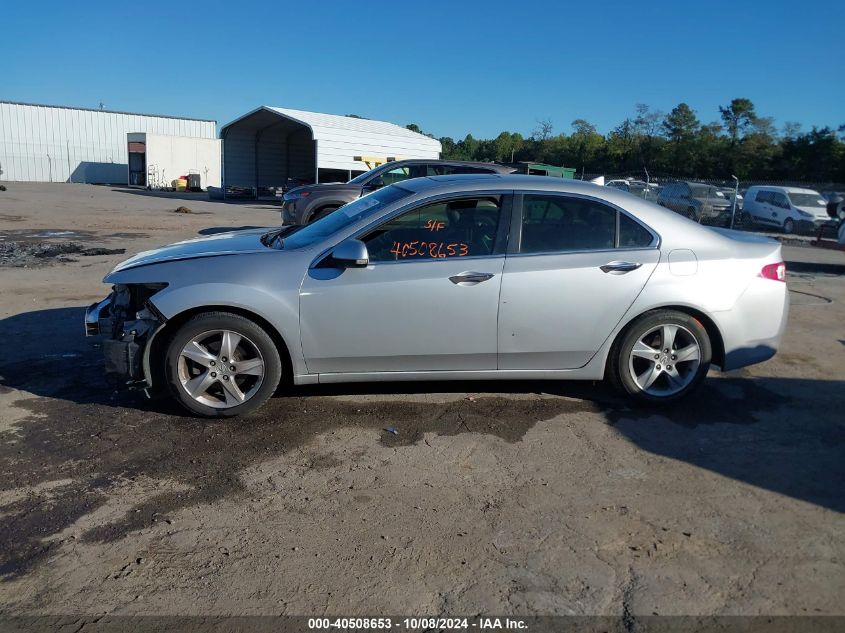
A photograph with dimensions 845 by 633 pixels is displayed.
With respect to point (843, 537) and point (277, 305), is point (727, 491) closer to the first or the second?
point (843, 537)

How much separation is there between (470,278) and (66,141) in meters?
63.7

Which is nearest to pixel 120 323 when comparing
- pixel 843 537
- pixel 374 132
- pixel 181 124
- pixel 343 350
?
pixel 343 350

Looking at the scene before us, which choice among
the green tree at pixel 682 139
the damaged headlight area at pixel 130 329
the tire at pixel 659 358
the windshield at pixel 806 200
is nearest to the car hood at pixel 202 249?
the damaged headlight area at pixel 130 329

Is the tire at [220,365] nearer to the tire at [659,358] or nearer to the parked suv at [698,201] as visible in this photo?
the tire at [659,358]

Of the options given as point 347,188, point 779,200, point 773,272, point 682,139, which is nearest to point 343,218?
point 773,272

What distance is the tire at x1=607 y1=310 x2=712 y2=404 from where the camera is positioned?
5.01 metres

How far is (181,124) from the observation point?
215 feet

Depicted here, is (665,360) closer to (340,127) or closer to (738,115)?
(340,127)

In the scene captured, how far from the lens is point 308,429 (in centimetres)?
464

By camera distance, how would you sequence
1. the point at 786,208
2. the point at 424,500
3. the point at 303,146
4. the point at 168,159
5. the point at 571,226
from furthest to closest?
the point at 168,159
the point at 303,146
the point at 786,208
the point at 571,226
the point at 424,500

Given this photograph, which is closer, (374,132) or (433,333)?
(433,333)

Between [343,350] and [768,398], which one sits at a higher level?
[343,350]

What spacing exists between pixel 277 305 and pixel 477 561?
7.26 feet

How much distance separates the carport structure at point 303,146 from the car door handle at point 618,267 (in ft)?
98.9
